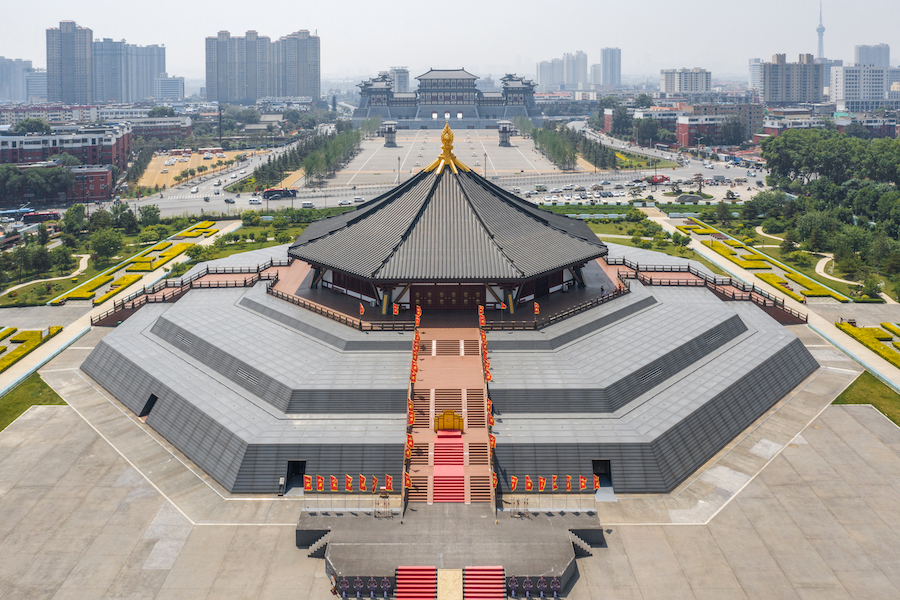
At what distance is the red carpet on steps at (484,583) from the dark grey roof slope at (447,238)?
2505 centimetres

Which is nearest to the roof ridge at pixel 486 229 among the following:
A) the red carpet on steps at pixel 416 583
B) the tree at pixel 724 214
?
the red carpet on steps at pixel 416 583

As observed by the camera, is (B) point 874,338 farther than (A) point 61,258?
No

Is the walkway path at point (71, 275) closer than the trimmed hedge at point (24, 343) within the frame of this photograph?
No

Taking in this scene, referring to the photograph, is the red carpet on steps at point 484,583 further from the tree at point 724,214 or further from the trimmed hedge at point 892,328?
the tree at point 724,214

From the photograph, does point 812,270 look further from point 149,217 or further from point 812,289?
point 149,217

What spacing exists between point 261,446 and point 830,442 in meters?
37.7

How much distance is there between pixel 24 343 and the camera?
6906 cm

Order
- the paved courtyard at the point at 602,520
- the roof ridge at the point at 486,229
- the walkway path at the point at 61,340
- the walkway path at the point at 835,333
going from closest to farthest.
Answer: the paved courtyard at the point at 602,520, the roof ridge at the point at 486,229, the walkway path at the point at 835,333, the walkway path at the point at 61,340

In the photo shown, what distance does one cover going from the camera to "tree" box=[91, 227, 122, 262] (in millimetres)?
97250

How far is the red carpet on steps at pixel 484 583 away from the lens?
118 ft

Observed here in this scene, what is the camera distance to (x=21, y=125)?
Result: 609ft

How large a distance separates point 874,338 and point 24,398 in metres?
73.4

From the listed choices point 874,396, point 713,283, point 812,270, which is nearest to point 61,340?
point 713,283

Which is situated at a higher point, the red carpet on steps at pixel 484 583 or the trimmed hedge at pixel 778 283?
the trimmed hedge at pixel 778 283
